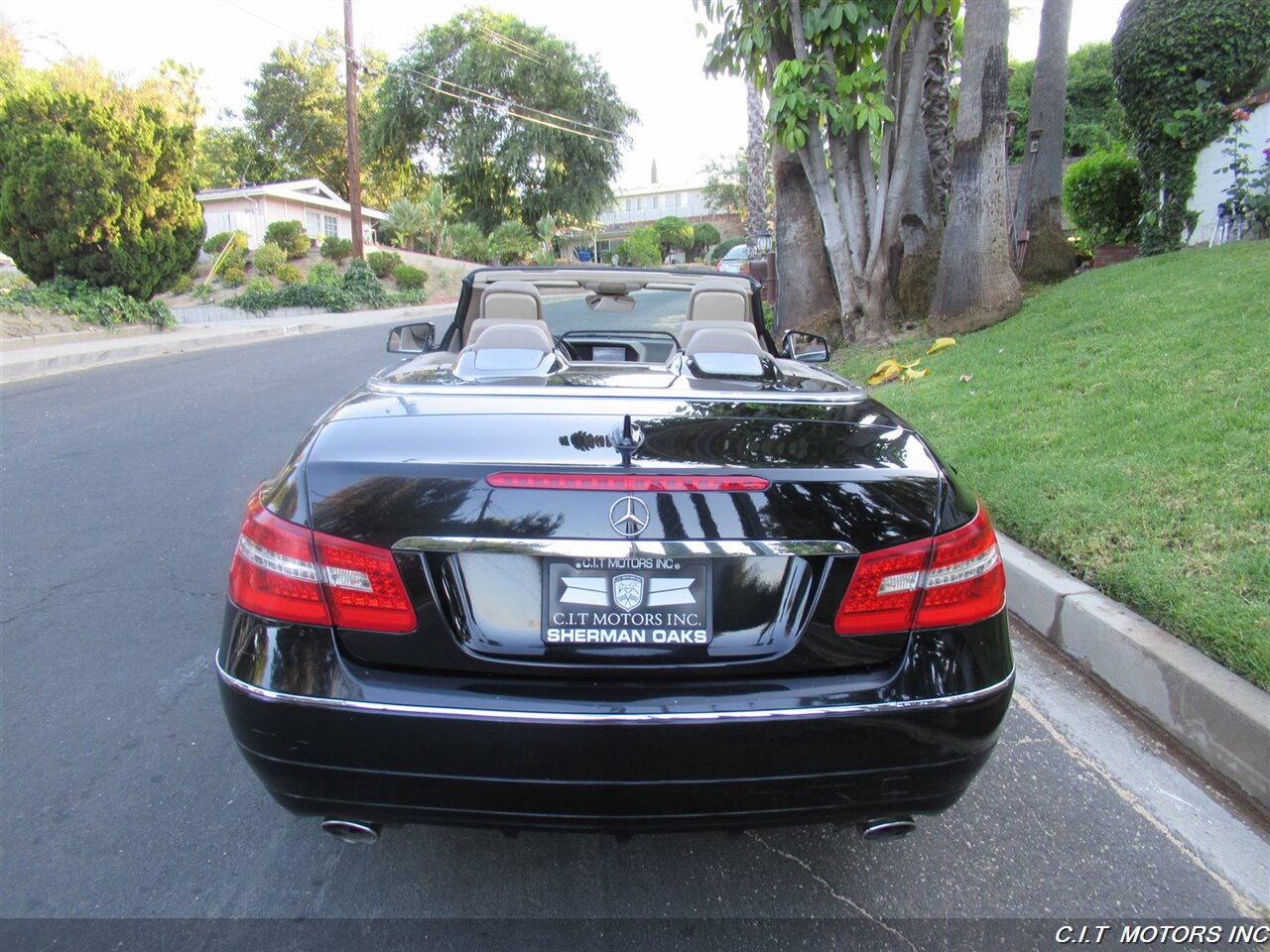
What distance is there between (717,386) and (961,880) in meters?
1.57

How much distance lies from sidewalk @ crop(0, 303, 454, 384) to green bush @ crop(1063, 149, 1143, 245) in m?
15.3

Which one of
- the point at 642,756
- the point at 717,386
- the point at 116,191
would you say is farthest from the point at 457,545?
the point at 116,191

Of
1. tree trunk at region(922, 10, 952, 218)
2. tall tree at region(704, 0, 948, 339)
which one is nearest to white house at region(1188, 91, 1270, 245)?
tree trunk at region(922, 10, 952, 218)

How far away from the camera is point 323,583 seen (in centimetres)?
189

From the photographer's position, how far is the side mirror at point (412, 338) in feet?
15.1

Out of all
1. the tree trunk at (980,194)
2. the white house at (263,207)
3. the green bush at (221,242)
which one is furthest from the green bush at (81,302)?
the white house at (263,207)

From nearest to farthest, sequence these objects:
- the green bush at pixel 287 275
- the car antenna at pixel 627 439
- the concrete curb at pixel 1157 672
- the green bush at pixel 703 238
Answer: the car antenna at pixel 627 439, the concrete curb at pixel 1157 672, the green bush at pixel 287 275, the green bush at pixel 703 238

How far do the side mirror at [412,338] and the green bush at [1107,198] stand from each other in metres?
11.7

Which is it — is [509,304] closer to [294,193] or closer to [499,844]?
[499,844]

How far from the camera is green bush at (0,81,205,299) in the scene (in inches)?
568

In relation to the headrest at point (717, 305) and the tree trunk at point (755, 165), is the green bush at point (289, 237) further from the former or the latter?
the headrest at point (717, 305)

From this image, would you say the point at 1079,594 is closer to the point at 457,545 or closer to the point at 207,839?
the point at 457,545

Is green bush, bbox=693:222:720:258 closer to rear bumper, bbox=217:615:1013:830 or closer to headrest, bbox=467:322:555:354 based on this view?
headrest, bbox=467:322:555:354

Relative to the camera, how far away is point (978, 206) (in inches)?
362
